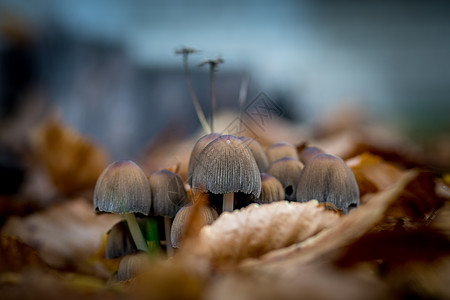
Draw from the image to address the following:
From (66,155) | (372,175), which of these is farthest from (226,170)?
(66,155)

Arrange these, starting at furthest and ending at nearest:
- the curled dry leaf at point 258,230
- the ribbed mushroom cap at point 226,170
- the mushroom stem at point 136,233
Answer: the mushroom stem at point 136,233 < the ribbed mushroom cap at point 226,170 < the curled dry leaf at point 258,230

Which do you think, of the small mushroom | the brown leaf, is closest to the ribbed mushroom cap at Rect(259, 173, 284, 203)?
the small mushroom

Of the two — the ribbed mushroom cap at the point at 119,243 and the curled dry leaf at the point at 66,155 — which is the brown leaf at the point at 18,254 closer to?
the ribbed mushroom cap at the point at 119,243

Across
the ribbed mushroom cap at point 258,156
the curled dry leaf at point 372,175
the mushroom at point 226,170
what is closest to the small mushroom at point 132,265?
the mushroom at point 226,170

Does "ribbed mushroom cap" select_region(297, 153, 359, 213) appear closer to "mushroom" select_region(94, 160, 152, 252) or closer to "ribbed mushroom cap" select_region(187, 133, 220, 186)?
"ribbed mushroom cap" select_region(187, 133, 220, 186)

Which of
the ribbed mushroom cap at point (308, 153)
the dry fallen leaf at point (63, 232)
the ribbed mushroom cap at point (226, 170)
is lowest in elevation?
the dry fallen leaf at point (63, 232)

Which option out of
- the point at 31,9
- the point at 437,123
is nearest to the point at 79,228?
the point at 31,9

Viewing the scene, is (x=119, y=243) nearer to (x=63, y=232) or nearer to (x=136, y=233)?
(x=136, y=233)
